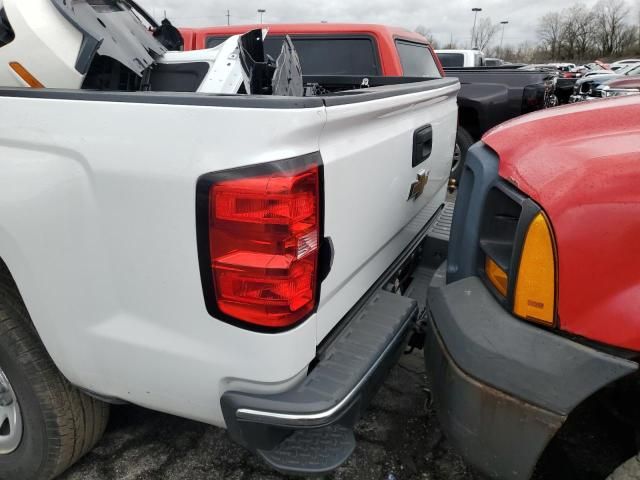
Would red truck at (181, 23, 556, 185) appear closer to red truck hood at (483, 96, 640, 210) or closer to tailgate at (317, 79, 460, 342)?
tailgate at (317, 79, 460, 342)

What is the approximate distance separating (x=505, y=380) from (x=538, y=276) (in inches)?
11.9

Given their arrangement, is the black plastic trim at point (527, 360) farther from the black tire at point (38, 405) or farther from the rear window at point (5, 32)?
the rear window at point (5, 32)

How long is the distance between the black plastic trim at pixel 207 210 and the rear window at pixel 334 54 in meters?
4.03

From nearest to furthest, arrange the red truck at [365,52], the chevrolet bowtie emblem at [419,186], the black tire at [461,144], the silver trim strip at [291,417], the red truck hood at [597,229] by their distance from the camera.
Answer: the red truck hood at [597,229], the silver trim strip at [291,417], the chevrolet bowtie emblem at [419,186], the red truck at [365,52], the black tire at [461,144]

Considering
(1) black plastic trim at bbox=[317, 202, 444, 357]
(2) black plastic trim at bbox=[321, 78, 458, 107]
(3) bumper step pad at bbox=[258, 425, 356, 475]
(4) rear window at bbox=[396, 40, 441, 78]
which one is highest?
(4) rear window at bbox=[396, 40, 441, 78]

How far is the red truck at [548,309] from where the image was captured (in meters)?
1.33

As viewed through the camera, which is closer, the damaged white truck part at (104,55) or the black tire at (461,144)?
the damaged white truck part at (104,55)

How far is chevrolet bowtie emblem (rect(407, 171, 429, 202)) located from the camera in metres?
2.46

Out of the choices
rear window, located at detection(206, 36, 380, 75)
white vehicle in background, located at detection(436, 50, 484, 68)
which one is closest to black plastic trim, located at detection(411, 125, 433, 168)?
rear window, located at detection(206, 36, 380, 75)

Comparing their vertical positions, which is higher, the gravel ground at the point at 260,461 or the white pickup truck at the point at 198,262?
the white pickup truck at the point at 198,262

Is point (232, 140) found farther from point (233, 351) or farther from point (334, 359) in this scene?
point (334, 359)

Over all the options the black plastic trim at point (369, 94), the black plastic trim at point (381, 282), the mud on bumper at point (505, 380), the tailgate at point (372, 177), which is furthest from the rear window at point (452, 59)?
the mud on bumper at point (505, 380)

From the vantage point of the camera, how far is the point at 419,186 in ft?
8.37

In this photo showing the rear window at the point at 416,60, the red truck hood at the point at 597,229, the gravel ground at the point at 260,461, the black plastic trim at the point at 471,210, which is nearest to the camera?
the red truck hood at the point at 597,229
